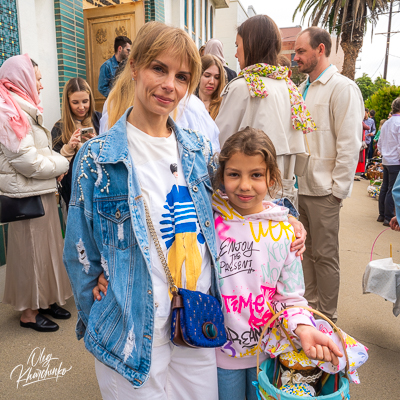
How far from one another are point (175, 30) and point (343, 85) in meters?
2.15

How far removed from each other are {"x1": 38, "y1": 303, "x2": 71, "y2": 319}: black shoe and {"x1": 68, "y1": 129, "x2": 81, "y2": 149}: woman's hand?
60.6 inches

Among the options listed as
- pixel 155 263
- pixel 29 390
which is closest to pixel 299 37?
pixel 155 263

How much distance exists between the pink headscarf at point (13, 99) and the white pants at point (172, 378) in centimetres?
205

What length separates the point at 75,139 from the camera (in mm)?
3510

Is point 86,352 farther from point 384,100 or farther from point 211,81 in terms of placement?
point 384,100

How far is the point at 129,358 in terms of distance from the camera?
131 centimetres

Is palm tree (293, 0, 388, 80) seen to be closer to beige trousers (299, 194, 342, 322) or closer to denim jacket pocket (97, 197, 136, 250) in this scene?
beige trousers (299, 194, 342, 322)

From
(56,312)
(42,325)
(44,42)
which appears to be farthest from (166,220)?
(44,42)

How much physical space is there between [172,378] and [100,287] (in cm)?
48

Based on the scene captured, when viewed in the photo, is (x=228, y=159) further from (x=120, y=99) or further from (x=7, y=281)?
(x=7, y=281)

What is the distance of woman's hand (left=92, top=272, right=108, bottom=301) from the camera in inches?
55.9

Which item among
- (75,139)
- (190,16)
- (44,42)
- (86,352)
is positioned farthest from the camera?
(190,16)

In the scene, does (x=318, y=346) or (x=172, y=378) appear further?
(x=172, y=378)

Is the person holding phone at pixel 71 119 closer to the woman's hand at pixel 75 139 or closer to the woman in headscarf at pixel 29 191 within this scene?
the woman's hand at pixel 75 139
